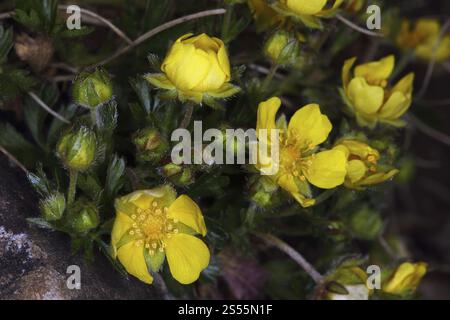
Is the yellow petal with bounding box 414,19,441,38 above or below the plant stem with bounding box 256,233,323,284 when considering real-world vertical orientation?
above

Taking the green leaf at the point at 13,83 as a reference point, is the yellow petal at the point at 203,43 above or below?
above

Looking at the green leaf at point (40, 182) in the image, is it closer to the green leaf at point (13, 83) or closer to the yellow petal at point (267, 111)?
the green leaf at point (13, 83)

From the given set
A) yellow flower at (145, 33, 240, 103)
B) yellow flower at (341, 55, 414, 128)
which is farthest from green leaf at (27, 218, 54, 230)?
yellow flower at (341, 55, 414, 128)

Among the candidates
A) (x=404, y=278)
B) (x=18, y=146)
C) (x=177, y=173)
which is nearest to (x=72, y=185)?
(x=177, y=173)

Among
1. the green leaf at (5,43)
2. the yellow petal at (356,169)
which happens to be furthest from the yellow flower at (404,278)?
the green leaf at (5,43)

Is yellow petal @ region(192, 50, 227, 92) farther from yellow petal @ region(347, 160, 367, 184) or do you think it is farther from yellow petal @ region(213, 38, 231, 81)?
yellow petal @ region(347, 160, 367, 184)

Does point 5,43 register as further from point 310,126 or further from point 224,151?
point 310,126
